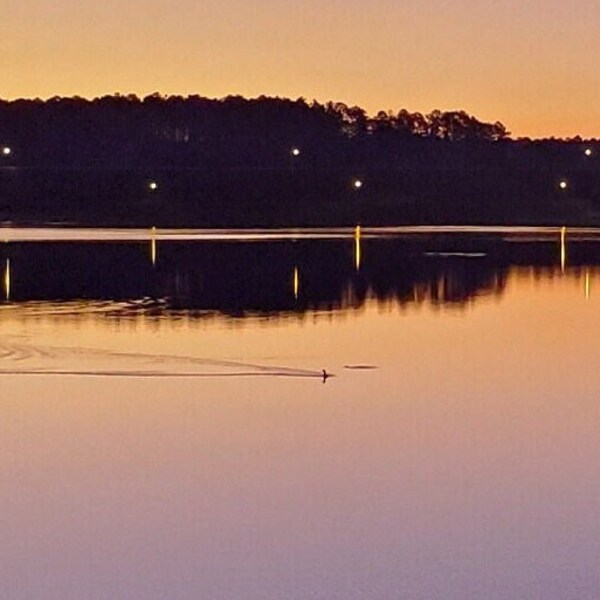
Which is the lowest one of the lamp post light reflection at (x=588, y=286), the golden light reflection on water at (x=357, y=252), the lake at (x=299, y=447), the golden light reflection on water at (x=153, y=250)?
the lake at (x=299, y=447)

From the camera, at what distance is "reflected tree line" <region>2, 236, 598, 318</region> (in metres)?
33.4

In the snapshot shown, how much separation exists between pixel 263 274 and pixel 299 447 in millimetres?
24716

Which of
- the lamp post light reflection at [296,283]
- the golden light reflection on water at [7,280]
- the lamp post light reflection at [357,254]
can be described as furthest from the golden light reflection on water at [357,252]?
the golden light reflection on water at [7,280]

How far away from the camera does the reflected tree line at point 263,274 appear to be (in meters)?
33.4

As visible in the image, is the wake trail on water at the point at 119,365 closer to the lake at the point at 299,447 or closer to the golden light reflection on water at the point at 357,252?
the lake at the point at 299,447

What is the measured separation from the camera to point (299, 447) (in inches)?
649

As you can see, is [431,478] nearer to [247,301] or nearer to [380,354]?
[380,354]

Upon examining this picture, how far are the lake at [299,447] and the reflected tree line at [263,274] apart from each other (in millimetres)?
291

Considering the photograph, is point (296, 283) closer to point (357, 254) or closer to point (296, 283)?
point (296, 283)

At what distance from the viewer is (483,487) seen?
14.6m

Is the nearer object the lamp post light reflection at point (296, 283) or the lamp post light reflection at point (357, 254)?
the lamp post light reflection at point (296, 283)

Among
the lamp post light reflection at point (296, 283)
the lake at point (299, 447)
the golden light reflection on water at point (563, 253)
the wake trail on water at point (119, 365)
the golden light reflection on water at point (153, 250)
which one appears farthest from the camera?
the golden light reflection on water at point (153, 250)

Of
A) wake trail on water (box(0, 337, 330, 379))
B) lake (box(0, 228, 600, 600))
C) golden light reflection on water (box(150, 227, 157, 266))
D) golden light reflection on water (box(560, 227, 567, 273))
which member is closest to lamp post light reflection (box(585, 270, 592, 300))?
lake (box(0, 228, 600, 600))

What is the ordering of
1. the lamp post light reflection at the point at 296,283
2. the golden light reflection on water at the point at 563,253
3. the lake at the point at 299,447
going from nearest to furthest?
the lake at the point at 299,447 < the lamp post light reflection at the point at 296,283 < the golden light reflection on water at the point at 563,253
